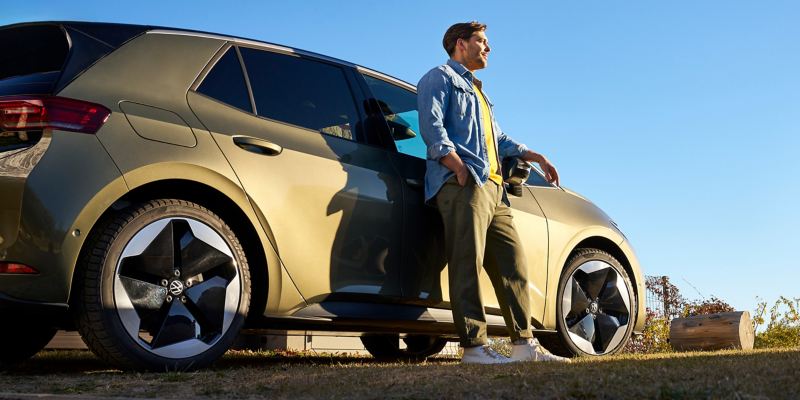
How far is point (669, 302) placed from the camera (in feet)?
43.8

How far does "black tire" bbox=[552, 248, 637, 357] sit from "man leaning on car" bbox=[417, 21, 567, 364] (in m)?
0.65

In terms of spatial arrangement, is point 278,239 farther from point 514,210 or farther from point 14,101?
point 514,210

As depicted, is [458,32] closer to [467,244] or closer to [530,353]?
[467,244]

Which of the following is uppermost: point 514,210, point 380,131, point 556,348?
point 380,131

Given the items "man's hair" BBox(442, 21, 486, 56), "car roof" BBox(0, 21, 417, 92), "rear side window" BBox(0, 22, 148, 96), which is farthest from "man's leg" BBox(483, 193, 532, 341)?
"rear side window" BBox(0, 22, 148, 96)

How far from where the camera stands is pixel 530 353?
453 centimetres

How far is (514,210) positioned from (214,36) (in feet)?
6.61

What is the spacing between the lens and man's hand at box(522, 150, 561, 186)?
517 cm

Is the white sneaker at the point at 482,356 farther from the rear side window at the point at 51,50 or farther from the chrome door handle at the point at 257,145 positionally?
the rear side window at the point at 51,50

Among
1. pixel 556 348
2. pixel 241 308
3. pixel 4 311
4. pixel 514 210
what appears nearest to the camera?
pixel 4 311

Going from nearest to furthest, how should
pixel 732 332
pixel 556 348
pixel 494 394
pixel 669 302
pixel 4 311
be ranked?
pixel 494 394, pixel 4 311, pixel 556 348, pixel 732 332, pixel 669 302

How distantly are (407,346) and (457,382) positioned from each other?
360 centimetres

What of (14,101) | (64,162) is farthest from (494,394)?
(14,101)

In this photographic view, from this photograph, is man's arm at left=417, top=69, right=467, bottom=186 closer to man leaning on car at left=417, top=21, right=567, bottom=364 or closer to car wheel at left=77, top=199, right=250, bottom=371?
man leaning on car at left=417, top=21, right=567, bottom=364
